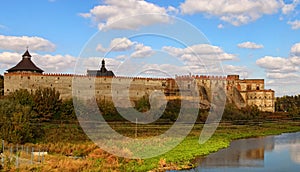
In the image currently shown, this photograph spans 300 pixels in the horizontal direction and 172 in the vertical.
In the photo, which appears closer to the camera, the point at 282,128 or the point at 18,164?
the point at 18,164

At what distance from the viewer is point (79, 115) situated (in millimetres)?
27141

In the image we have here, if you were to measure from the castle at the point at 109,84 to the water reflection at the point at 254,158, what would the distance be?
51.2 feet

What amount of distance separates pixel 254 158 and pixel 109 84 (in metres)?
20.4

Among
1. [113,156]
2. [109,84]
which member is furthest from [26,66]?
[113,156]

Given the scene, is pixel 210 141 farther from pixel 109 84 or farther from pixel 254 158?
pixel 109 84

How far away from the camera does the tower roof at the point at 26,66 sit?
35188mm

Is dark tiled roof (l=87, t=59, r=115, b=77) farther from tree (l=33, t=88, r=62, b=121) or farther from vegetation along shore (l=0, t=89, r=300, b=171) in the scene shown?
tree (l=33, t=88, r=62, b=121)

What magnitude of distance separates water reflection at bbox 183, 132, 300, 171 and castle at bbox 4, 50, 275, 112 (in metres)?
15.6

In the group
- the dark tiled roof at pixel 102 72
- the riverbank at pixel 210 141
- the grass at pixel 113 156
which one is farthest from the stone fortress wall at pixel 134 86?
the grass at pixel 113 156

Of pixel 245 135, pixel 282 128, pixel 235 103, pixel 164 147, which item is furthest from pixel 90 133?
pixel 235 103

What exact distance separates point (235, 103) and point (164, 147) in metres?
27.8

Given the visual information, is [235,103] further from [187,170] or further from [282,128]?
[187,170]

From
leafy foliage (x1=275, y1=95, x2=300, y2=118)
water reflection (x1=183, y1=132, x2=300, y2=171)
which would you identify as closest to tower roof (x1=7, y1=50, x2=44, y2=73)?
water reflection (x1=183, y1=132, x2=300, y2=171)

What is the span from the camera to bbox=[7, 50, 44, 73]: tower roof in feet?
115
